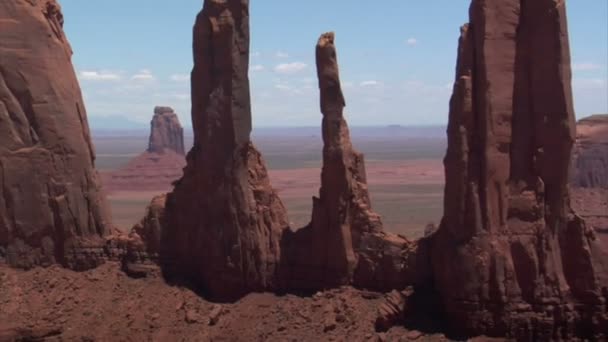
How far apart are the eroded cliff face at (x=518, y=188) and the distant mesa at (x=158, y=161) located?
250 feet

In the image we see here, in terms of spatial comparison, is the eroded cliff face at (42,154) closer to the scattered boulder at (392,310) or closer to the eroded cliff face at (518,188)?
the scattered boulder at (392,310)

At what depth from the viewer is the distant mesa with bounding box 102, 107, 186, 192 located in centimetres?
10119

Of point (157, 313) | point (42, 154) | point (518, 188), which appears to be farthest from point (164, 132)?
point (518, 188)

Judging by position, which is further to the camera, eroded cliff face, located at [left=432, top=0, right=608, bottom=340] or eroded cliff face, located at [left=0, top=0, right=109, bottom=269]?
eroded cliff face, located at [left=0, top=0, right=109, bottom=269]

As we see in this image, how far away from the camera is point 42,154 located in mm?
31719

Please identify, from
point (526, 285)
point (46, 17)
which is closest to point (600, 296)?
point (526, 285)

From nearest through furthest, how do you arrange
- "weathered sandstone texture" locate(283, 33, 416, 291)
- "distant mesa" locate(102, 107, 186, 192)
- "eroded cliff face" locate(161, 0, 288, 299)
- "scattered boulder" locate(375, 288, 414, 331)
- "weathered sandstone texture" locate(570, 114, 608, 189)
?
"scattered boulder" locate(375, 288, 414, 331) → "weathered sandstone texture" locate(283, 33, 416, 291) → "eroded cliff face" locate(161, 0, 288, 299) → "weathered sandstone texture" locate(570, 114, 608, 189) → "distant mesa" locate(102, 107, 186, 192)

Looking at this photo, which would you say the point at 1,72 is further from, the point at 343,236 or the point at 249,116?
the point at 343,236

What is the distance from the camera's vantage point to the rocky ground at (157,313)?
2758cm

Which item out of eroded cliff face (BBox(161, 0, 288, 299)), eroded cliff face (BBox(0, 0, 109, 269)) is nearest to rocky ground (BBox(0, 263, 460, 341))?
eroded cliff face (BBox(0, 0, 109, 269))

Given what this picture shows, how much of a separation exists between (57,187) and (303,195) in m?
69.4

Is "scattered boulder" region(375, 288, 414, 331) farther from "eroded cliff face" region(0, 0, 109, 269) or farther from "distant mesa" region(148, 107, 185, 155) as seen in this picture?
"distant mesa" region(148, 107, 185, 155)

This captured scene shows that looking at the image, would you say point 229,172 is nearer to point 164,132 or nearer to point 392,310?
point 392,310

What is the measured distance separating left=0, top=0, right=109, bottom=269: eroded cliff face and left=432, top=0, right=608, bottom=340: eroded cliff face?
46.6ft
